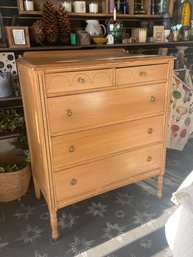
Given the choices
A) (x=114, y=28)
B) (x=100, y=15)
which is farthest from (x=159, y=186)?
(x=100, y=15)

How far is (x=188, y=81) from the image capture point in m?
2.51

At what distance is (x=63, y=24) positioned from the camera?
1.78 m

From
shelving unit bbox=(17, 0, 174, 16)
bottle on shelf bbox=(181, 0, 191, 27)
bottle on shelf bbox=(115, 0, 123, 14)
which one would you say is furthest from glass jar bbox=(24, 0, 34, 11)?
bottle on shelf bbox=(181, 0, 191, 27)

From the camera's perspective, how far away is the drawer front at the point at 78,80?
1.22 metres

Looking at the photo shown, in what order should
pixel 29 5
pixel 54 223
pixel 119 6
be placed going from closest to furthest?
pixel 54 223 → pixel 29 5 → pixel 119 6

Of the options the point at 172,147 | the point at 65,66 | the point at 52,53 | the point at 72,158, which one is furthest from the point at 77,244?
the point at 172,147

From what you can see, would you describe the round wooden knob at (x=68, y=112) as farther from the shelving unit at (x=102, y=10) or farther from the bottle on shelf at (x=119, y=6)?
the bottle on shelf at (x=119, y=6)

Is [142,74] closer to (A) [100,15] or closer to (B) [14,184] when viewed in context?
(A) [100,15]

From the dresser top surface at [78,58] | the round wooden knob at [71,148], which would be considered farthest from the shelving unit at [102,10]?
the round wooden knob at [71,148]

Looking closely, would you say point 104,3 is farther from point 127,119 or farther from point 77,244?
point 77,244

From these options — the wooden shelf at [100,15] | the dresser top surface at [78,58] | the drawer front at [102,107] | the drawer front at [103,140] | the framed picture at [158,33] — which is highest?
the wooden shelf at [100,15]

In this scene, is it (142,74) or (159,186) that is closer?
(142,74)

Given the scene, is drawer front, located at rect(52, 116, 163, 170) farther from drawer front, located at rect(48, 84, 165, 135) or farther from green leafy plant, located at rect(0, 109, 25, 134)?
green leafy plant, located at rect(0, 109, 25, 134)

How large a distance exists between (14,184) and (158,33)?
1.86 meters
